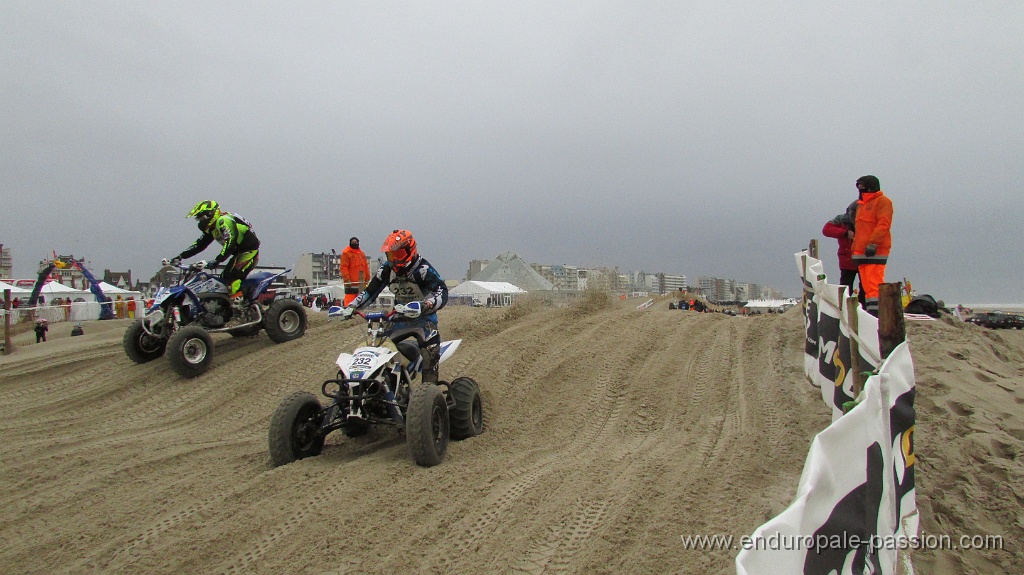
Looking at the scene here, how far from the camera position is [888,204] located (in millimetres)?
6113

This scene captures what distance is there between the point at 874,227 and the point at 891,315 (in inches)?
158

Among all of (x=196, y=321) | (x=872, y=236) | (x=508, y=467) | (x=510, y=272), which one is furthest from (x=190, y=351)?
(x=510, y=272)

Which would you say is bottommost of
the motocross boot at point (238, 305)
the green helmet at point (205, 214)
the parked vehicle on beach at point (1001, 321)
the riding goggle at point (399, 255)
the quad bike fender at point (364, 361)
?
the parked vehicle on beach at point (1001, 321)

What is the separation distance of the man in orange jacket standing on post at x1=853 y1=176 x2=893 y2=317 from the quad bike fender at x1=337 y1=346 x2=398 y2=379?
5016 mm

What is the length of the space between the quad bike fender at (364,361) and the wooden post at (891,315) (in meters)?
3.46

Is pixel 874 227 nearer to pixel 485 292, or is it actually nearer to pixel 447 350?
pixel 447 350

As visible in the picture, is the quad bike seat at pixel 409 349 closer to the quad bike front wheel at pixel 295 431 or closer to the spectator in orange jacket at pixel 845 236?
the quad bike front wheel at pixel 295 431

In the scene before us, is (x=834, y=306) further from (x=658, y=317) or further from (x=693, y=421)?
(x=658, y=317)

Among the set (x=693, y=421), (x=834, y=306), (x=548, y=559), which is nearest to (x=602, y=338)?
(x=693, y=421)

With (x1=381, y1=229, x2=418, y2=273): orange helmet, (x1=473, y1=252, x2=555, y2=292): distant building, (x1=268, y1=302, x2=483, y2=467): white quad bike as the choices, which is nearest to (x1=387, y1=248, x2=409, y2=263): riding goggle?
(x1=381, y1=229, x2=418, y2=273): orange helmet

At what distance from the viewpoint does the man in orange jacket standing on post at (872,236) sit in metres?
6.08

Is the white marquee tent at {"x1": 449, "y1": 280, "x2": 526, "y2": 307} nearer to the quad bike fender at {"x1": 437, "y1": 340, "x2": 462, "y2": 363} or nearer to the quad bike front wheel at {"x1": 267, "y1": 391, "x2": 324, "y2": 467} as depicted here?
the quad bike fender at {"x1": 437, "y1": 340, "x2": 462, "y2": 363}

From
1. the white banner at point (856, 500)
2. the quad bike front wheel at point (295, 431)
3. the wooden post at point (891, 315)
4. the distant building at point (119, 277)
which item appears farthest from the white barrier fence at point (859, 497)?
the distant building at point (119, 277)

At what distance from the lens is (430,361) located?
556 cm
